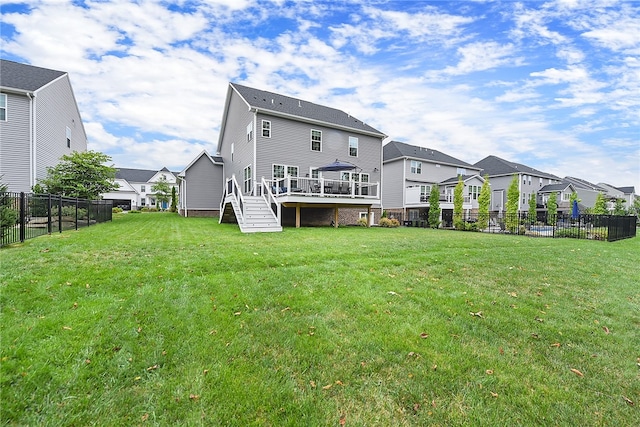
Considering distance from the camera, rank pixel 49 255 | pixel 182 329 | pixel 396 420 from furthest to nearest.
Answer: pixel 49 255
pixel 182 329
pixel 396 420

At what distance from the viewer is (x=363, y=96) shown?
2119 centimetres

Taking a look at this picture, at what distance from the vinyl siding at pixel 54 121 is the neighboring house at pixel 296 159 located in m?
9.75

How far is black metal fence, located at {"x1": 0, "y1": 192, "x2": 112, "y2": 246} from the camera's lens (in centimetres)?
686

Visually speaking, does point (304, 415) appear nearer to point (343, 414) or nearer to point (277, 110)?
point (343, 414)

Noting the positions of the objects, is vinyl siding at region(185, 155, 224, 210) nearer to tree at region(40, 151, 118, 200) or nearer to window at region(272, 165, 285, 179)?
tree at region(40, 151, 118, 200)

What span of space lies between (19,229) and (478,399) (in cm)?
1074

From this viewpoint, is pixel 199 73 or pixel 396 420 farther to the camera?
pixel 199 73

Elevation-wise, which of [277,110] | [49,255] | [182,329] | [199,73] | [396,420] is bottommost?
[396,420]

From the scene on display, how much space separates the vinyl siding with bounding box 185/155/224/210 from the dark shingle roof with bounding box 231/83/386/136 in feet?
24.2

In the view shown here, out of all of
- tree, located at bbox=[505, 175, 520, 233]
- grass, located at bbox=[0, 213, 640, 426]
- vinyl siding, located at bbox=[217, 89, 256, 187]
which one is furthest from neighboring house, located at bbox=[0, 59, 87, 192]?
tree, located at bbox=[505, 175, 520, 233]

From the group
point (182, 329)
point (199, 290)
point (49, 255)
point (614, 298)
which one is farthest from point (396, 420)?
point (49, 255)

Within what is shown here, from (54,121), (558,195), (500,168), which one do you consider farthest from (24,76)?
(558,195)

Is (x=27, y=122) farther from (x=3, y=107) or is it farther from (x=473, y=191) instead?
(x=473, y=191)

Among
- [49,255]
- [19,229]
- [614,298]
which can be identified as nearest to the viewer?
[614,298]
